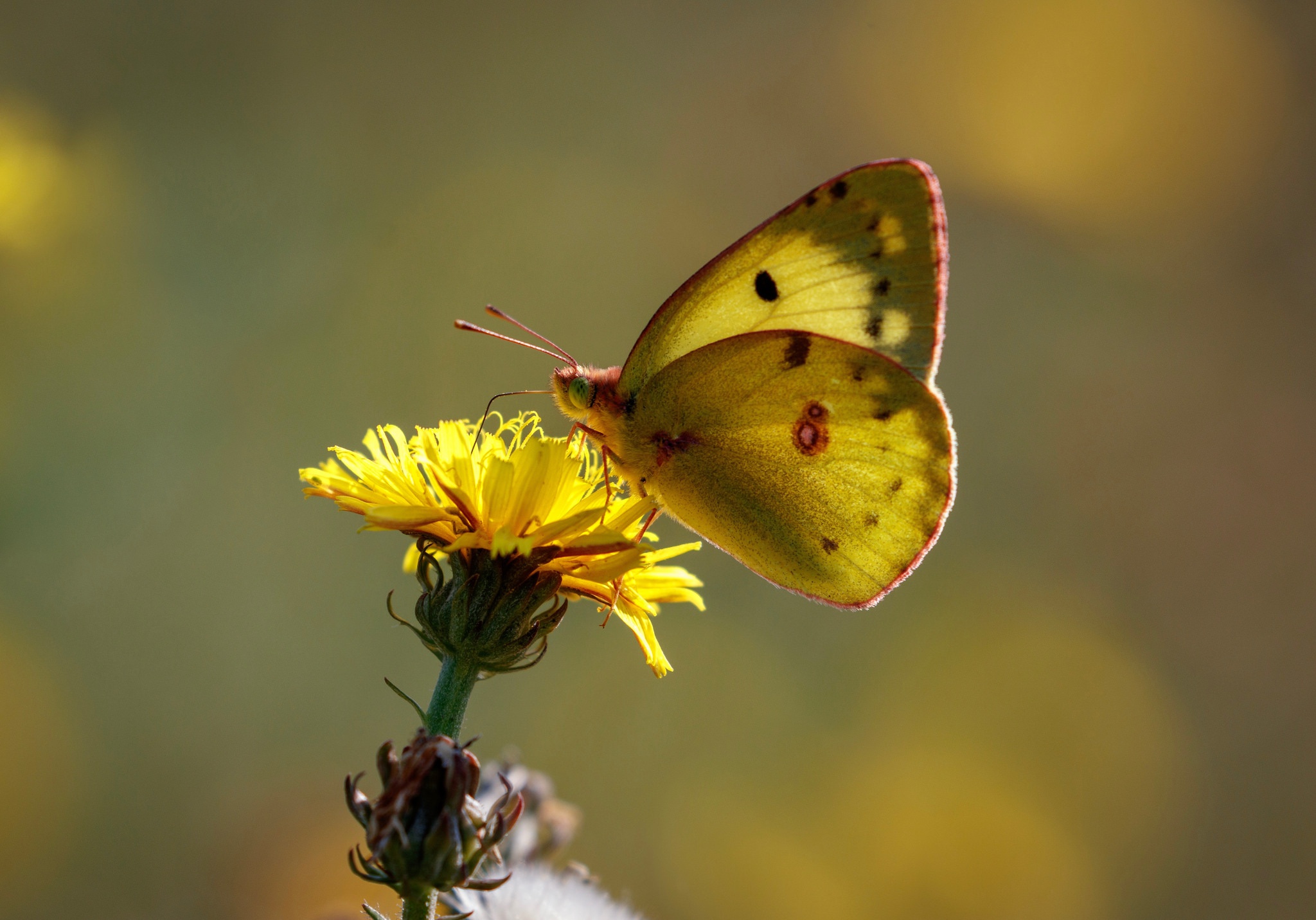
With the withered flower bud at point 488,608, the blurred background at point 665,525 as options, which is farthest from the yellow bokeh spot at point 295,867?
the withered flower bud at point 488,608

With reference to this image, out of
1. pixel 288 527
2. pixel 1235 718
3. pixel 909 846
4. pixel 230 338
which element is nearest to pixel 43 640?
pixel 288 527

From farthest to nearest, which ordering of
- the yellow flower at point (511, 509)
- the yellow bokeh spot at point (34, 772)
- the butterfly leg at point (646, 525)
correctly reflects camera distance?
the yellow bokeh spot at point (34, 772) → the butterfly leg at point (646, 525) → the yellow flower at point (511, 509)

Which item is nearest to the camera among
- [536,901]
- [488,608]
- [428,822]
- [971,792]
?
[428,822]

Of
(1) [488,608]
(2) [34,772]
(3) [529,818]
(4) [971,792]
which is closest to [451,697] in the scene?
(1) [488,608]

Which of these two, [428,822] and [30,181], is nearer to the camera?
[428,822]

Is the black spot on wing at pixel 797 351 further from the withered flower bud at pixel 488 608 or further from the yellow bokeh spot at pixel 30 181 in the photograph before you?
the yellow bokeh spot at pixel 30 181

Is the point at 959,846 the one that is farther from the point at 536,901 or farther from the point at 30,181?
the point at 30,181

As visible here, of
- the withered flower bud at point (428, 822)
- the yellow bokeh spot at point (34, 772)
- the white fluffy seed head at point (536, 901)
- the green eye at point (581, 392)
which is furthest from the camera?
the yellow bokeh spot at point (34, 772)
